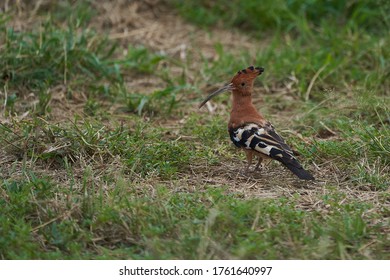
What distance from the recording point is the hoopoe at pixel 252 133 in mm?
5078

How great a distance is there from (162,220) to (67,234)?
0.57 meters

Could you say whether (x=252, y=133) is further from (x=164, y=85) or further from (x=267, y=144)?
(x=164, y=85)

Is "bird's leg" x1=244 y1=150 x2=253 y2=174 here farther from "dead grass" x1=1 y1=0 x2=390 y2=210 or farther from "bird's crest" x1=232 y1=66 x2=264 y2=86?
"bird's crest" x1=232 y1=66 x2=264 y2=86

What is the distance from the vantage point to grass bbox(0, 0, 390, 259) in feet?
13.8

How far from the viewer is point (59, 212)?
435 cm

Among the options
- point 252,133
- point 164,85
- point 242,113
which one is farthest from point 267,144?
point 164,85

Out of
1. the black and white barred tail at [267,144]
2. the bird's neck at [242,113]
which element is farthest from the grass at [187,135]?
the bird's neck at [242,113]

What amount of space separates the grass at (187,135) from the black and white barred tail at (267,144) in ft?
0.53

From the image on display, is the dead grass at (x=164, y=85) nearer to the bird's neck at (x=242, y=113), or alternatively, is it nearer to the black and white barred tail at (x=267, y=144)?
the black and white barred tail at (x=267, y=144)

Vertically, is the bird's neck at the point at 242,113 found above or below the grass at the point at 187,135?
above

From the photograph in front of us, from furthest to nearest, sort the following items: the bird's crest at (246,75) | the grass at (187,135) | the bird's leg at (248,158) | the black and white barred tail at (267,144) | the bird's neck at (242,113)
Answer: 1. the bird's crest at (246,75)
2. the bird's neck at (242,113)
3. the bird's leg at (248,158)
4. the black and white barred tail at (267,144)
5. the grass at (187,135)

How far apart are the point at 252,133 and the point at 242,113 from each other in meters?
0.37

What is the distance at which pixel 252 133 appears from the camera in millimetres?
5328

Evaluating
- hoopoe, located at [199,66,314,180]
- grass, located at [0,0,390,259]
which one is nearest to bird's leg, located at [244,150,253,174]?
hoopoe, located at [199,66,314,180]
